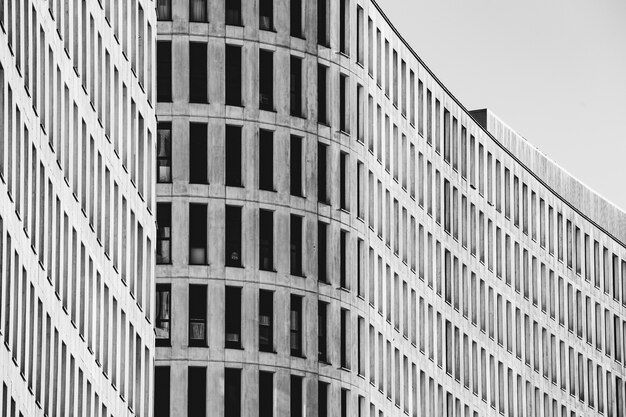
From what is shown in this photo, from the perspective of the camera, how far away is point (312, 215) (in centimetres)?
9494

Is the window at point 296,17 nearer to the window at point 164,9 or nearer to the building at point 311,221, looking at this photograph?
the building at point 311,221

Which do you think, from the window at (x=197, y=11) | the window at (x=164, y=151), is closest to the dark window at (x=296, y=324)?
the window at (x=164, y=151)

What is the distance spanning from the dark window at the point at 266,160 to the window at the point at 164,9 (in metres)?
5.93

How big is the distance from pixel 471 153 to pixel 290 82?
2248cm

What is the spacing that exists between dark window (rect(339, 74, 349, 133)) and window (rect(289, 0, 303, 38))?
9.99ft

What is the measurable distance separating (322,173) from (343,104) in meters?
3.61

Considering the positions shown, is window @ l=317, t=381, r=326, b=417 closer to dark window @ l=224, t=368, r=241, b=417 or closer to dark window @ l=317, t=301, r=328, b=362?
dark window @ l=317, t=301, r=328, b=362

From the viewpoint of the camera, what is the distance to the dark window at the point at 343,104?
97562 millimetres

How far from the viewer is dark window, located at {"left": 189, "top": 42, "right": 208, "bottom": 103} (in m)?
93.4

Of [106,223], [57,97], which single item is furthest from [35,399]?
[106,223]

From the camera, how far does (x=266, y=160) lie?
9431 centimetres

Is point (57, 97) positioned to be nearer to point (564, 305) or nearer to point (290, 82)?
point (290, 82)

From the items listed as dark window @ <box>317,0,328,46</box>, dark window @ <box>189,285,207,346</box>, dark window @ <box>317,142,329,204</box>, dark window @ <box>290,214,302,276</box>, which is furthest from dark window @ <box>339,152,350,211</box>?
dark window @ <box>189,285,207,346</box>

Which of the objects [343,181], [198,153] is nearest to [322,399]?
[343,181]
